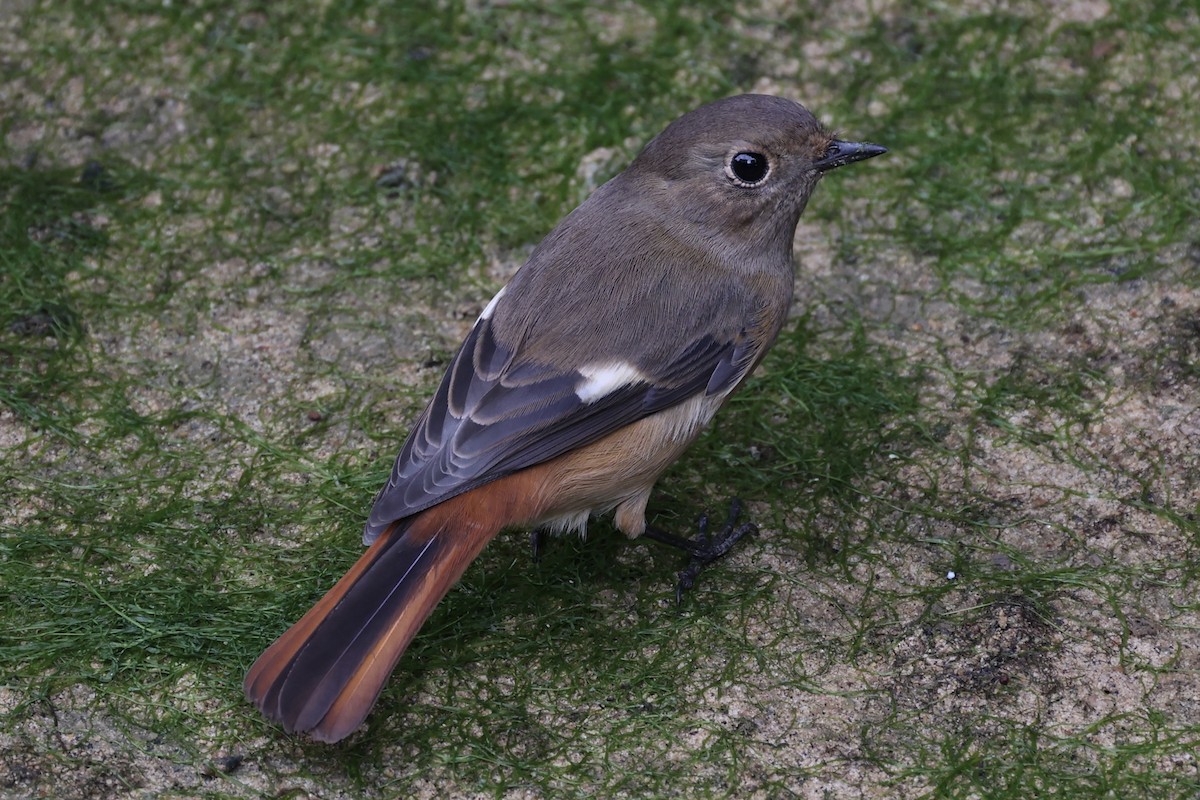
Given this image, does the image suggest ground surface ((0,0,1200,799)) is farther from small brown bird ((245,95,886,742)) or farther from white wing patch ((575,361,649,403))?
white wing patch ((575,361,649,403))

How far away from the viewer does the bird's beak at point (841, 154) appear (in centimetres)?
469

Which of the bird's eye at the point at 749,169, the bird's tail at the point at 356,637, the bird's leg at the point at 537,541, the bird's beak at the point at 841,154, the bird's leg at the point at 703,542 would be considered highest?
the bird's eye at the point at 749,169

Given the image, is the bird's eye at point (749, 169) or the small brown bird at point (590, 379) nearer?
the small brown bird at point (590, 379)

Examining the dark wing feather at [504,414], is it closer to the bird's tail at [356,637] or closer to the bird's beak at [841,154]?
the bird's tail at [356,637]

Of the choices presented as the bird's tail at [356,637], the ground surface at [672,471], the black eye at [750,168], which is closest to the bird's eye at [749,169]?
the black eye at [750,168]

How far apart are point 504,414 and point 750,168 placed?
125 cm

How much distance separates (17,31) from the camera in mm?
6891

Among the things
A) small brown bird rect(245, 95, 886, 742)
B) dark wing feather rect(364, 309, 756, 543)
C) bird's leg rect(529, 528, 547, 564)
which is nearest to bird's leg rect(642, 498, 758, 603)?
small brown bird rect(245, 95, 886, 742)

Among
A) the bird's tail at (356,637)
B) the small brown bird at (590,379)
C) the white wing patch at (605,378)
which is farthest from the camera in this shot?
the white wing patch at (605,378)

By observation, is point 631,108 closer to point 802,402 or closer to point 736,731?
point 802,402

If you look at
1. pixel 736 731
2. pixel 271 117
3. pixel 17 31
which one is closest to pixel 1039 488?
pixel 736 731

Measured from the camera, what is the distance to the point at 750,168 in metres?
4.62

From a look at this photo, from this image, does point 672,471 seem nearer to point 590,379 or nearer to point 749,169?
point 590,379

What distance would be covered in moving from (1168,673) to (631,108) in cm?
373
